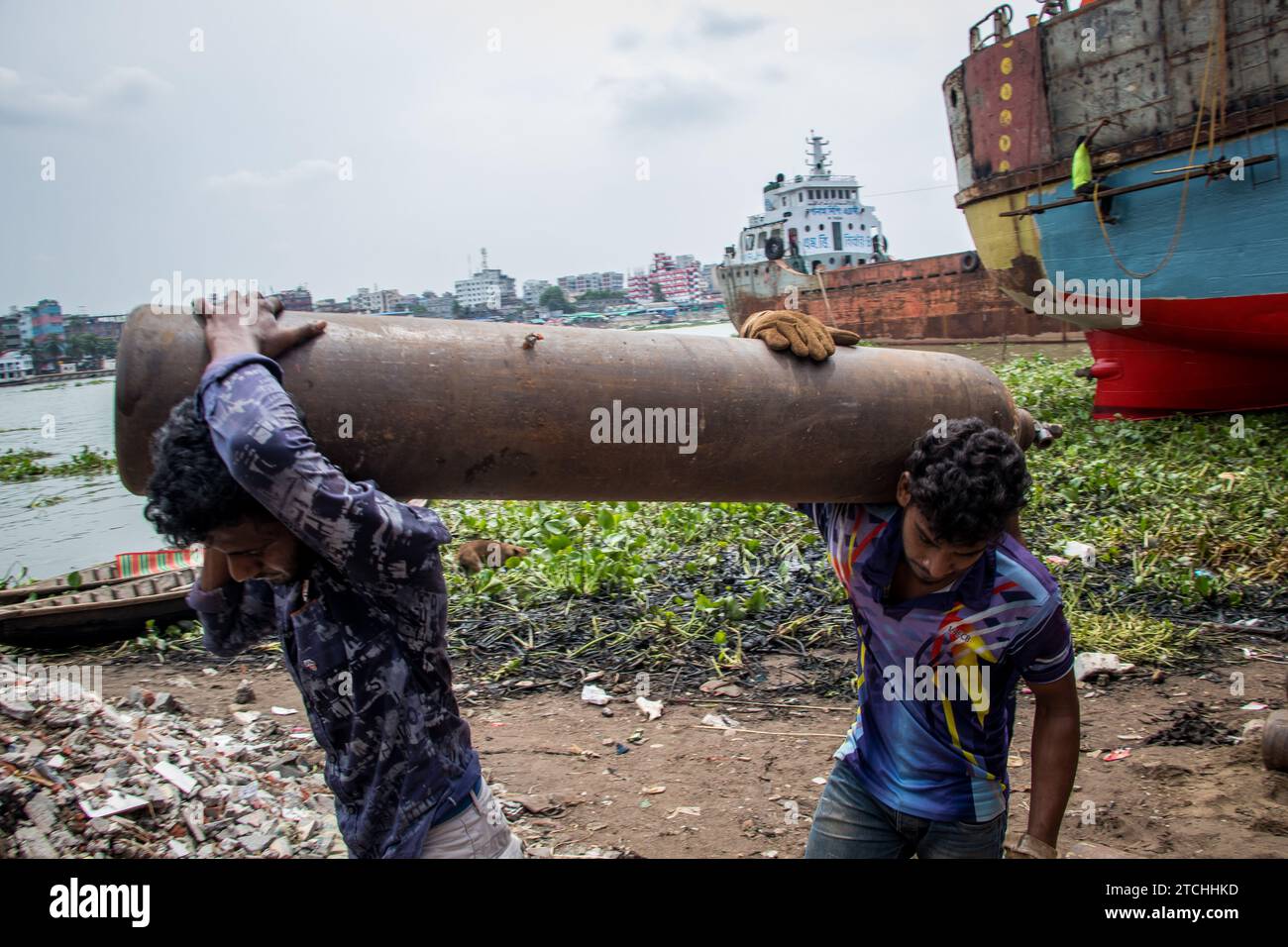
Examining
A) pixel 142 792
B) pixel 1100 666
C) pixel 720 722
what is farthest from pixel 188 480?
pixel 1100 666

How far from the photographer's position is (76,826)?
2.77m

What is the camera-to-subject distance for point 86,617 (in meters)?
6.34

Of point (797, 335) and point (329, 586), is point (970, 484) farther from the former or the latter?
point (329, 586)

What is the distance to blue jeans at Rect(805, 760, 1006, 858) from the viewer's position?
1940 mm

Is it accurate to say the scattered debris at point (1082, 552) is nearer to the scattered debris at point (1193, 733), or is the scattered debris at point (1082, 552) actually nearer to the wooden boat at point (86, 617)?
the scattered debris at point (1193, 733)

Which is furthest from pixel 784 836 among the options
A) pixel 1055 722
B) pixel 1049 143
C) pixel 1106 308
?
pixel 1049 143

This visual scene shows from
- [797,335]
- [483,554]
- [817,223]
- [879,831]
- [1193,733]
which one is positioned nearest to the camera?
[797,335]

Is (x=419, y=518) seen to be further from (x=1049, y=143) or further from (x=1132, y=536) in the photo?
(x=1049, y=143)

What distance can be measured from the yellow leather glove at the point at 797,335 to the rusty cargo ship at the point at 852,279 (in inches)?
374

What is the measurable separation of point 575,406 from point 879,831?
3.97 ft

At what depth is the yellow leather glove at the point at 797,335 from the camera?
186 cm

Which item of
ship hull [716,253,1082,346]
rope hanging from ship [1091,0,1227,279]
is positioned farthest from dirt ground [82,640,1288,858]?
ship hull [716,253,1082,346]

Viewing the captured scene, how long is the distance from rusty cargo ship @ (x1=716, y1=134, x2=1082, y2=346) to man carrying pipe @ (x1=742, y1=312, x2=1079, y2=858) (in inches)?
375
